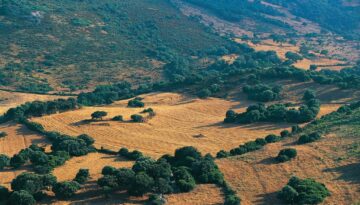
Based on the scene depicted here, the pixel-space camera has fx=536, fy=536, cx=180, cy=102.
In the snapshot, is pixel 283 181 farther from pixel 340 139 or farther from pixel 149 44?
pixel 149 44

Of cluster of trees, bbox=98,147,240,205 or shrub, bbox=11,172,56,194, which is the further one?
cluster of trees, bbox=98,147,240,205

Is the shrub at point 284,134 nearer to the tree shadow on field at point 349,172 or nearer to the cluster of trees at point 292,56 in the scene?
the tree shadow on field at point 349,172

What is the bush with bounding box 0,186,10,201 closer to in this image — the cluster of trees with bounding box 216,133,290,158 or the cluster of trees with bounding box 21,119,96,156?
the cluster of trees with bounding box 21,119,96,156

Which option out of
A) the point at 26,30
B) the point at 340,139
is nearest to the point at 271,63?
the point at 26,30

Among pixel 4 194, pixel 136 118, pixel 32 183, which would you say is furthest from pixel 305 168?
pixel 136 118

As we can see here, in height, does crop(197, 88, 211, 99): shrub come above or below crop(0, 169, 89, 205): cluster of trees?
below

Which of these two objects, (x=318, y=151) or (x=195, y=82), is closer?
(x=318, y=151)

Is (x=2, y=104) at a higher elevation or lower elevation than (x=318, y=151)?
lower

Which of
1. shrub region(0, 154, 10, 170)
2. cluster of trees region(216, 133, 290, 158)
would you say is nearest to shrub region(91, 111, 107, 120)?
shrub region(0, 154, 10, 170)
